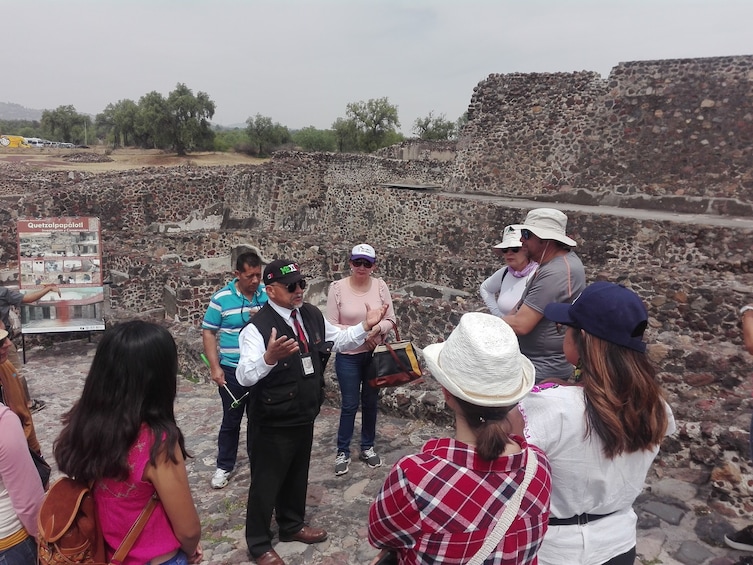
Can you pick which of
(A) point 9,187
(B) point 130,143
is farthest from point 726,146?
(B) point 130,143

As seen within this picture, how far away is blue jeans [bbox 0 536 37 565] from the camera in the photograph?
2.04 metres

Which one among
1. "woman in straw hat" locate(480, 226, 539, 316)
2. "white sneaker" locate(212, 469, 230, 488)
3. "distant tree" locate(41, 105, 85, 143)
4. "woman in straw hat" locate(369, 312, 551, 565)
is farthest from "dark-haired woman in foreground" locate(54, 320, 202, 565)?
"distant tree" locate(41, 105, 85, 143)

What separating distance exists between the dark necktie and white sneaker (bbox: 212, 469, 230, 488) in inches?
67.1

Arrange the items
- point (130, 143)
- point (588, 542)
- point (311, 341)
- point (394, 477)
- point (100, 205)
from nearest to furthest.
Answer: point (394, 477) → point (588, 542) → point (311, 341) → point (100, 205) → point (130, 143)

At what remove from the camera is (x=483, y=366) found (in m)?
1.59

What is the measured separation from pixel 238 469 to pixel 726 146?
12098 mm

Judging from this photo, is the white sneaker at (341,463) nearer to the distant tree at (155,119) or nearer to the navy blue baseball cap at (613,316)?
the navy blue baseball cap at (613,316)

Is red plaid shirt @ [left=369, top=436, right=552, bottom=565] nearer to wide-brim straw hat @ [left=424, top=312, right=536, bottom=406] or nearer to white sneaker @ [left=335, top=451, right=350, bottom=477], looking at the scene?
wide-brim straw hat @ [left=424, top=312, right=536, bottom=406]

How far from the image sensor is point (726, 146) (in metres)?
11.6

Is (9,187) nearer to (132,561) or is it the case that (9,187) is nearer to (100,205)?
(100,205)

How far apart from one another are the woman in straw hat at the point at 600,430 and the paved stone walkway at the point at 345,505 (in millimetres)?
1505

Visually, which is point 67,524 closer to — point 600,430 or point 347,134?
point 600,430

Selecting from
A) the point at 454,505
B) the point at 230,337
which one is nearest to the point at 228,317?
the point at 230,337

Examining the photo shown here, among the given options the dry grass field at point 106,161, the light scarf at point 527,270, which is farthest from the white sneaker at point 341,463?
the dry grass field at point 106,161
